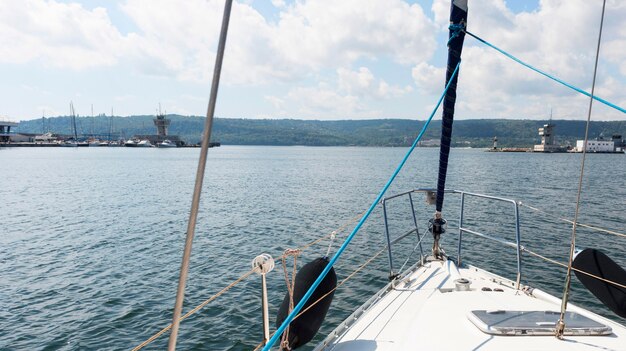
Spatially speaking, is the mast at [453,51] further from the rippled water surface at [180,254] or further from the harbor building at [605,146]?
the harbor building at [605,146]

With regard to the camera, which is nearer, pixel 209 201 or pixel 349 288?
pixel 349 288

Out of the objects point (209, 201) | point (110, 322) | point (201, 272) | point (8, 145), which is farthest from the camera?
point (8, 145)

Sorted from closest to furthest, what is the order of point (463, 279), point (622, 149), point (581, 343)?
1. point (581, 343)
2. point (463, 279)
3. point (622, 149)

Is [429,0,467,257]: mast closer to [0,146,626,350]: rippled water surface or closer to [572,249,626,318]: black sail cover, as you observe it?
[572,249,626,318]: black sail cover

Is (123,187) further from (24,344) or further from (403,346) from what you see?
(403,346)

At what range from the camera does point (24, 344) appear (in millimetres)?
9133

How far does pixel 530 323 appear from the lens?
4.55 m

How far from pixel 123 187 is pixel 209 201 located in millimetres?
15150

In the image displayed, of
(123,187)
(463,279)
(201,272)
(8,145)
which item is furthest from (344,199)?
(8,145)

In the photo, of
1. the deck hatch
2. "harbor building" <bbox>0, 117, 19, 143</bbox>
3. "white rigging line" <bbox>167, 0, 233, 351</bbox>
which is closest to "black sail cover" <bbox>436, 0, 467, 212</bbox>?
the deck hatch

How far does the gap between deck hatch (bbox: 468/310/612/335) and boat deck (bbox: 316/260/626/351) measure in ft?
0.21

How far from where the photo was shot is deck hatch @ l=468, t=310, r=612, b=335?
14.5 ft

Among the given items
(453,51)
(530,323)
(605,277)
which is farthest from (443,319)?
(453,51)

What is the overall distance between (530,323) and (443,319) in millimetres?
1000
